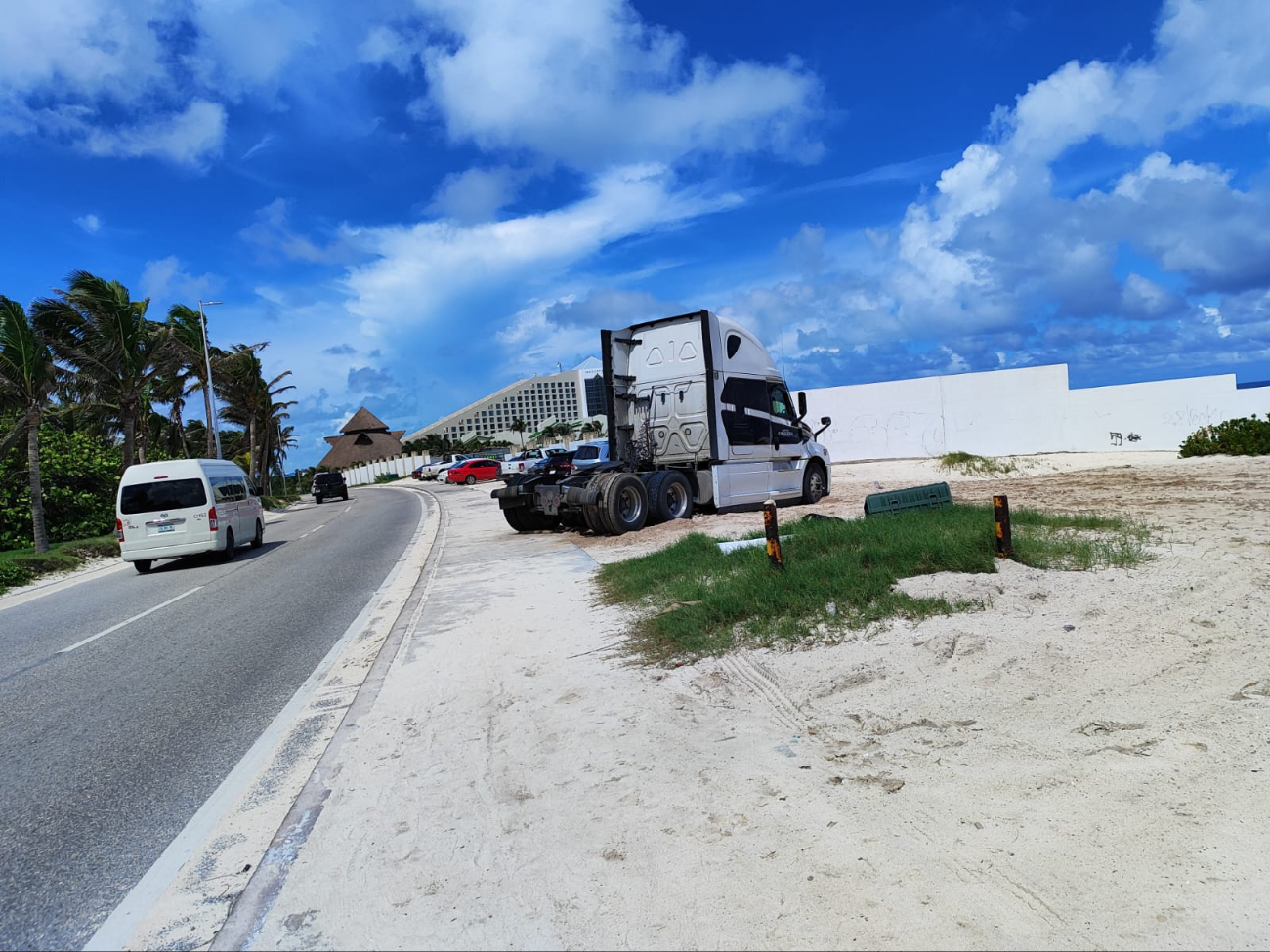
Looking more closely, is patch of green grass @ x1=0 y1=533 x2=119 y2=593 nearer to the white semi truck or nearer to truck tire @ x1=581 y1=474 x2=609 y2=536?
the white semi truck

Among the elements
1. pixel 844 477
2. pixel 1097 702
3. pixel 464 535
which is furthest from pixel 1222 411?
pixel 1097 702

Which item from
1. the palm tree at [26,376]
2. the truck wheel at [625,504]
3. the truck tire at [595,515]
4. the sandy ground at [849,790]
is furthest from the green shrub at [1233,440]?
the palm tree at [26,376]

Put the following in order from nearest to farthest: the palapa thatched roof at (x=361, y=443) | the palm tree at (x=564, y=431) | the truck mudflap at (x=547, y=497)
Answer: the truck mudflap at (x=547, y=497), the palm tree at (x=564, y=431), the palapa thatched roof at (x=361, y=443)

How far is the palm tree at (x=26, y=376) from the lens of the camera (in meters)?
20.7

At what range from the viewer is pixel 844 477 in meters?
26.7

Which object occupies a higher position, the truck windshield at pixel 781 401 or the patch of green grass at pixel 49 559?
the truck windshield at pixel 781 401

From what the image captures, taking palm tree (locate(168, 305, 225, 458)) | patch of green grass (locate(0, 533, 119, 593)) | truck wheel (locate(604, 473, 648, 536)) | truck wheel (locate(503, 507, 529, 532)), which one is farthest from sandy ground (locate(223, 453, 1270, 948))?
palm tree (locate(168, 305, 225, 458))

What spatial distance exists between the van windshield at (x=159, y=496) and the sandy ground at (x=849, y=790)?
1182cm

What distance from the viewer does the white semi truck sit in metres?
15.3

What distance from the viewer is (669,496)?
52.2 feet

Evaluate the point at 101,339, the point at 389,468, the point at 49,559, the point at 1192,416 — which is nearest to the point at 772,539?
the point at 49,559

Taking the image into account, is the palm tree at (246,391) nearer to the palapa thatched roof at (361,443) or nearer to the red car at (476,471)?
the red car at (476,471)

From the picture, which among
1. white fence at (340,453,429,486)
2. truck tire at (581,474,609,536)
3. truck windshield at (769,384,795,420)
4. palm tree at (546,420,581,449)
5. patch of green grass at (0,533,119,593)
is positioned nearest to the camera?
truck tire at (581,474,609,536)

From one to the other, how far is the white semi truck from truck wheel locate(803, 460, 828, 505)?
1.16 meters
